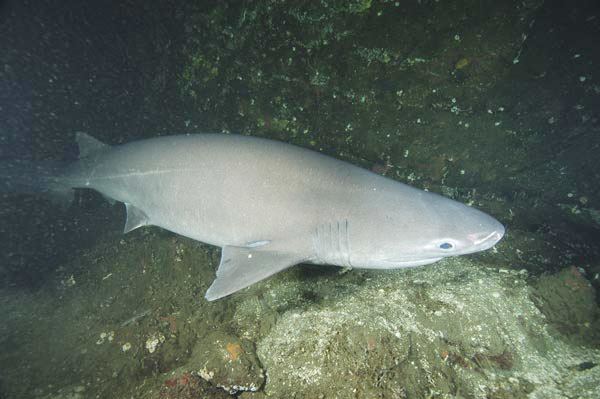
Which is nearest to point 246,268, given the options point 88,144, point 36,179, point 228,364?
point 228,364

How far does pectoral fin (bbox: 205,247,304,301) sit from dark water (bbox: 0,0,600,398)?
0.49 m

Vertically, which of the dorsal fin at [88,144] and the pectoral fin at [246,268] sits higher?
the pectoral fin at [246,268]

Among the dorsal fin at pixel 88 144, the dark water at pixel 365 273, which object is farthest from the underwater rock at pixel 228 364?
the dorsal fin at pixel 88 144

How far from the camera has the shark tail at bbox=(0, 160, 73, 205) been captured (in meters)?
5.40

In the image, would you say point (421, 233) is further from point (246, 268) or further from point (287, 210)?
point (246, 268)

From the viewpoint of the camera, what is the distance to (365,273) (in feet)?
11.9

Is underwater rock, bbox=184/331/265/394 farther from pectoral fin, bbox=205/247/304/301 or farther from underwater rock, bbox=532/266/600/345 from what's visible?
underwater rock, bbox=532/266/600/345

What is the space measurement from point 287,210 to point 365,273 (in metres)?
1.42

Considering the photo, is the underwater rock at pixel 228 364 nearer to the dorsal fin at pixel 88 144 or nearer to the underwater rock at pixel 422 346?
the underwater rock at pixel 422 346

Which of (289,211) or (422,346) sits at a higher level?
(289,211)

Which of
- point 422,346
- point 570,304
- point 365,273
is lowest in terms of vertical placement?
point 365,273

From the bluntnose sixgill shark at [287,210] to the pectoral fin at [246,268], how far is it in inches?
0.4

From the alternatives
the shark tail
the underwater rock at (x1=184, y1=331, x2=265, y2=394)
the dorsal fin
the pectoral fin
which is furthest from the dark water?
the dorsal fin

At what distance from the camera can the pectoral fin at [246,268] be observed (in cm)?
274
